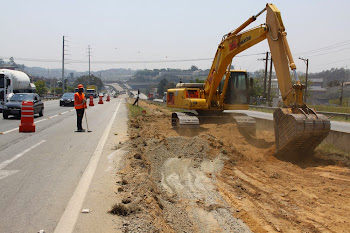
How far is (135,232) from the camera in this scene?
4898 mm

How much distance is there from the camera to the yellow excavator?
10.2m

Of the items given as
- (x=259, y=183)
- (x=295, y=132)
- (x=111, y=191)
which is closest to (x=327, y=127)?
(x=295, y=132)

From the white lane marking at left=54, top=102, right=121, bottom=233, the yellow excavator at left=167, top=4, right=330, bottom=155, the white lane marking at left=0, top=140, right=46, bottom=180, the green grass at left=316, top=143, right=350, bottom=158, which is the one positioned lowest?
the white lane marking at left=0, top=140, right=46, bottom=180

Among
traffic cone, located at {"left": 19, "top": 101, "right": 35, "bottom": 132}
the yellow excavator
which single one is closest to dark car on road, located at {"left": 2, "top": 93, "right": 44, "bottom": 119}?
traffic cone, located at {"left": 19, "top": 101, "right": 35, "bottom": 132}

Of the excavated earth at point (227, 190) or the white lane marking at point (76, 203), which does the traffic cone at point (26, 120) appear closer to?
the excavated earth at point (227, 190)

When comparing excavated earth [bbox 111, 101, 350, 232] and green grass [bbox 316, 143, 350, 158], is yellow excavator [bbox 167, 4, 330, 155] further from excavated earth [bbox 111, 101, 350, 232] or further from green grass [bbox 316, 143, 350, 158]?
green grass [bbox 316, 143, 350, 158]

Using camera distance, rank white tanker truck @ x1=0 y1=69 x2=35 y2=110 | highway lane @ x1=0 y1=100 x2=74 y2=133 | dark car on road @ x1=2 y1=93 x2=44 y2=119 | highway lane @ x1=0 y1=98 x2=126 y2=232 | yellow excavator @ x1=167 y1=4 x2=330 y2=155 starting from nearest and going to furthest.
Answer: highway lane @ x1=0 y1=98 x2=126 y2=232
yellow excavator @ x1=167 y1=4 x2=330 y2=155
highway lane @ x1=0 y1=100 x2=74 y2=133
dark car on road @ x1=2 y1=93 x2=44 y2=119
white tanker truck @ x1=0 y1=69 x2=35 y2=110

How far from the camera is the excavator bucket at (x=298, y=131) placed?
393 inches

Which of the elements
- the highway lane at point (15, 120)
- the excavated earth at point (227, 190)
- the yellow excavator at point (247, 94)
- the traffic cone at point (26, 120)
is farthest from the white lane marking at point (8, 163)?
the yellow excavator at point (247, 94)

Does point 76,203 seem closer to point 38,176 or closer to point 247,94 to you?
point 38,176

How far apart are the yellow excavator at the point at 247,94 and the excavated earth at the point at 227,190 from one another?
0.87 m

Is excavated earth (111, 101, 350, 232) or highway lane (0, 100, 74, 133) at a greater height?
excavated earth (111, 101, 350, 232)

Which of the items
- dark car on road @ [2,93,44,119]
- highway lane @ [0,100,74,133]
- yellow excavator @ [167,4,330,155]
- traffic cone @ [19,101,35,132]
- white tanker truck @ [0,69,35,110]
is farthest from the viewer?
white tanker truck @ [0,69,35,110]

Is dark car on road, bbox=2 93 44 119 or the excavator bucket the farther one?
dark car on road, bbox=2 93 44 119
